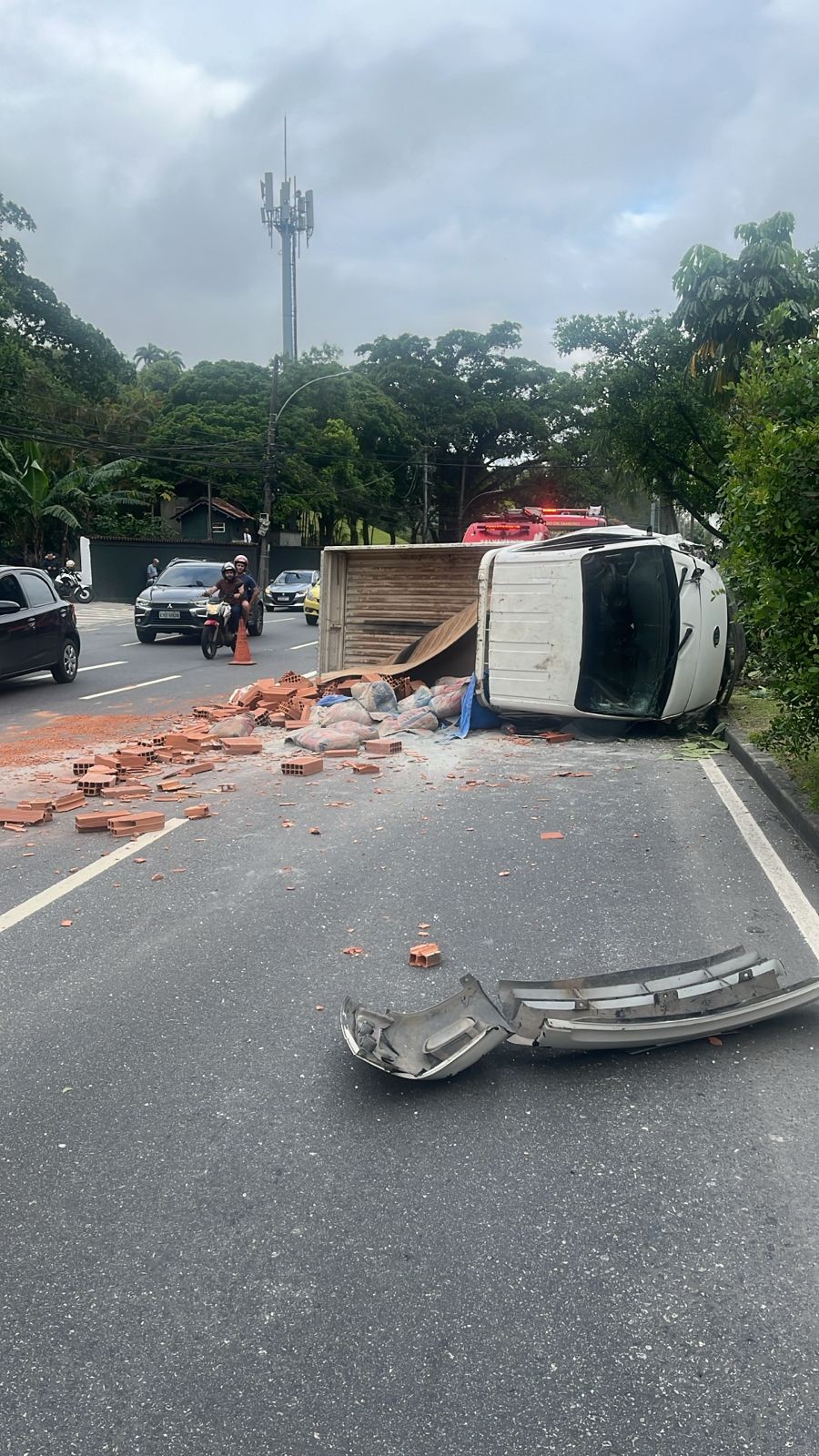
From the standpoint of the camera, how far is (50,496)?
42.6 metres

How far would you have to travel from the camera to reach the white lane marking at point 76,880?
546cm

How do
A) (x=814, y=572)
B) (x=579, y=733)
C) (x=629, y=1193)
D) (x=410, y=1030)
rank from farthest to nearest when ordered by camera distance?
(x=579, y=733)
(x=814, y=572)
(x=410, y=1030)
(x=629, y=1193)

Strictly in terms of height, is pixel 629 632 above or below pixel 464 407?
below

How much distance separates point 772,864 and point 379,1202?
12.9 ft

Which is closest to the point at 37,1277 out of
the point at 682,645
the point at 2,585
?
the point at 682,645

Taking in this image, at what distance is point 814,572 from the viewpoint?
634 cm

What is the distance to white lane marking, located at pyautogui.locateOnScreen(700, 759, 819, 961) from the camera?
203 inches

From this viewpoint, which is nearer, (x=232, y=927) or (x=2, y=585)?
(x=232, y=927)

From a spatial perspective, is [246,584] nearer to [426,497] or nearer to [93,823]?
[93,823]

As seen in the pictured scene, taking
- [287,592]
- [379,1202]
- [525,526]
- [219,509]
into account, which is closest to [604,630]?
[379,1202]

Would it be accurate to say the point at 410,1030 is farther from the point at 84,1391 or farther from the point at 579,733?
the point at 579,733

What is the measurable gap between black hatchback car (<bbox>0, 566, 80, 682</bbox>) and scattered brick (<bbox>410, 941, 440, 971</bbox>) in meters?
10.4

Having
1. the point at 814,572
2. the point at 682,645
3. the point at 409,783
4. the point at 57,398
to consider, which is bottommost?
the point at 409,783

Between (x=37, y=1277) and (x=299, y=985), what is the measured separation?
185 cm
